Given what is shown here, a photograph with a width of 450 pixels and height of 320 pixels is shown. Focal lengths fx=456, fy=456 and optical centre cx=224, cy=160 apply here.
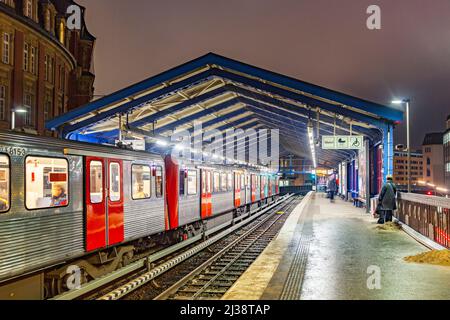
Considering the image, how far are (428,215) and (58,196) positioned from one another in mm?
8655

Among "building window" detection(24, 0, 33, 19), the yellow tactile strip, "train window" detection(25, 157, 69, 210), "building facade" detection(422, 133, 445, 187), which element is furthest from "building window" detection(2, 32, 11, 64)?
"building facade" detection(422, 133, 445, 187)

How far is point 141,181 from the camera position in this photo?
10.2 m

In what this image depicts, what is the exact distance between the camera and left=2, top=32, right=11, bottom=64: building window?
1059 inches

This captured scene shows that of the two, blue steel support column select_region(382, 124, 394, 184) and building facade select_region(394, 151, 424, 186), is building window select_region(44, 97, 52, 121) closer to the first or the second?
blue steel support column select_region(382, 124, 394, 184)

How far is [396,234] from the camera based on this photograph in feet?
42.7

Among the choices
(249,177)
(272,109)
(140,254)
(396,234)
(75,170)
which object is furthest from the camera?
(249,177)

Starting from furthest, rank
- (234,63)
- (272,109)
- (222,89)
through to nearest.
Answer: (272,109), (222,89), (234,63)

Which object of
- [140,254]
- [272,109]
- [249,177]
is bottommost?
[140,254]

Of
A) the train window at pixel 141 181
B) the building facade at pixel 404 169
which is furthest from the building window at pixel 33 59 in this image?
the building facade at pixel 404 169

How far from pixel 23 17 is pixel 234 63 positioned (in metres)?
17.7

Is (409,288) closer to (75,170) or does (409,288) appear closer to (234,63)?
(75,170)

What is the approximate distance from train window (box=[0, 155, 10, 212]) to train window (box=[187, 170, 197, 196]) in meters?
7.42

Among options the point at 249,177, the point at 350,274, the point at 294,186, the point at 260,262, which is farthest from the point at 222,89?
the point at 294,186

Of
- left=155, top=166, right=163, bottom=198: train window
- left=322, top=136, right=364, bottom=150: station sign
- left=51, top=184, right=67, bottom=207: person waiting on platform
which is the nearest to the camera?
left=51, top=184, right=67, bottom=207: person waiting on platform
